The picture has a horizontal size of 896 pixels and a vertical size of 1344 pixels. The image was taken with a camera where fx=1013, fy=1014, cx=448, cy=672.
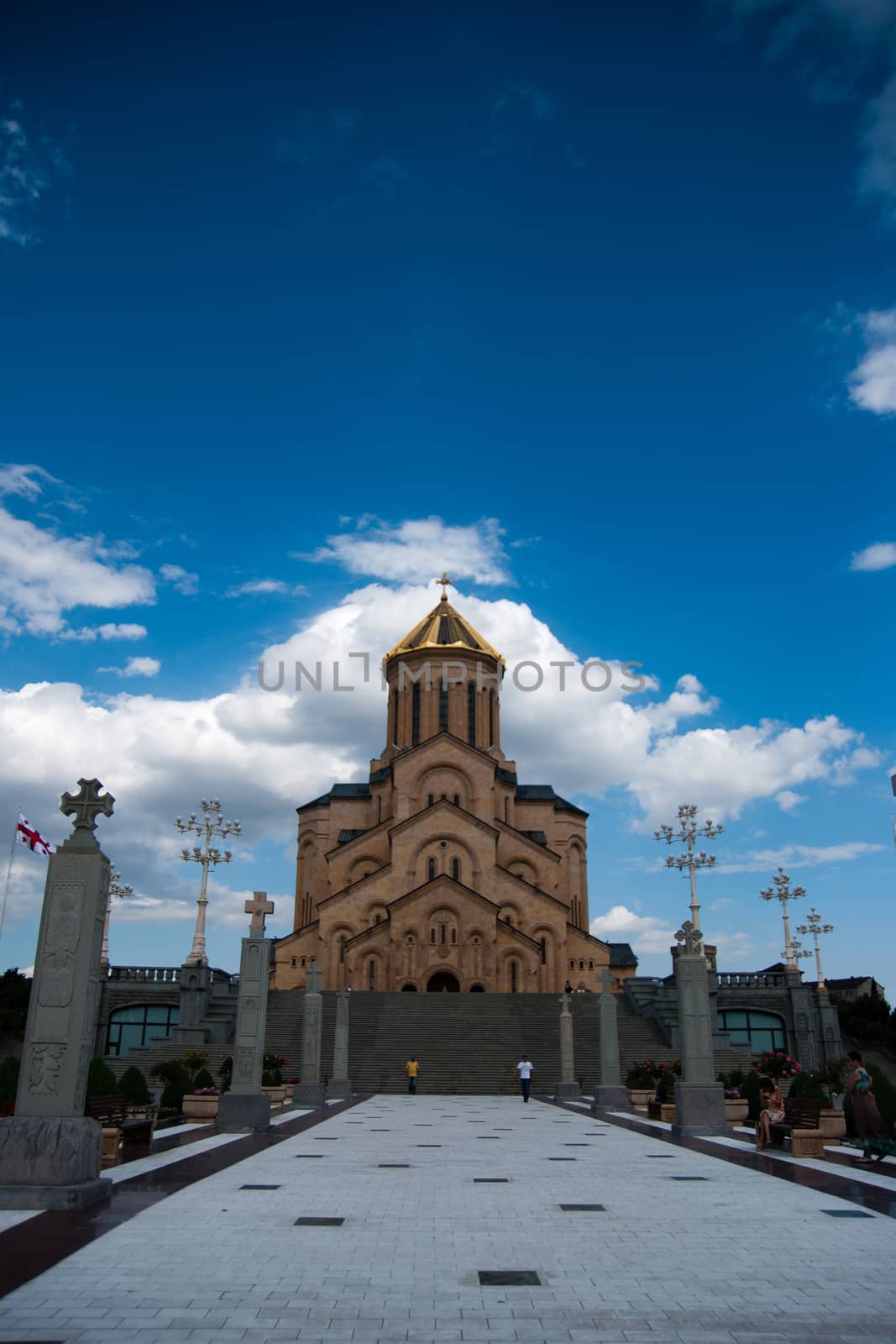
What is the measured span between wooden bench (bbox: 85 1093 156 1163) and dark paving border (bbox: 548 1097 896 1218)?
7217mm

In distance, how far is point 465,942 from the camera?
42719 mm

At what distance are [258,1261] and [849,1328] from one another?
352cm

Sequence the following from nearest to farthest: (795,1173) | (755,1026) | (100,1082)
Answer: (795,1173)
(100,1082)
(755,1026)

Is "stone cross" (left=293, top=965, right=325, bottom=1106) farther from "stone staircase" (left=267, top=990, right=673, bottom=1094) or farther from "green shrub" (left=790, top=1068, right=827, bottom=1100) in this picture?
"green shrub" (left=790, top=1068, right=827, bottom=1100)

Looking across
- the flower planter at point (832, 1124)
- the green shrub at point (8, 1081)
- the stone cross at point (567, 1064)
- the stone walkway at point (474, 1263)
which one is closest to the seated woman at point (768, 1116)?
the flower planter at point (832, 1124)

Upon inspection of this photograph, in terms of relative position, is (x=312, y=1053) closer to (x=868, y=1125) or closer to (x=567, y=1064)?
(x=567, y=1064)

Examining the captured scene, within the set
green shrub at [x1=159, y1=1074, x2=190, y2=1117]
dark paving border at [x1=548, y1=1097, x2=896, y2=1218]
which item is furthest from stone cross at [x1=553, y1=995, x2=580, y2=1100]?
green shrub at [x1=159, y1=1074, x2=190, y2=1117]

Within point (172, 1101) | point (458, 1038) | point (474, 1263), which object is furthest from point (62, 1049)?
point (458, 1038)

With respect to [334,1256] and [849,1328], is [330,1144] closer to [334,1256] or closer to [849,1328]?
[334,1256]

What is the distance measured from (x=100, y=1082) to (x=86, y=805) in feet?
19.3

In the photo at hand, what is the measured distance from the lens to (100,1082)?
44.3 feet

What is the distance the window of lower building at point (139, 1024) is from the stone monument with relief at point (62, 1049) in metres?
32.8

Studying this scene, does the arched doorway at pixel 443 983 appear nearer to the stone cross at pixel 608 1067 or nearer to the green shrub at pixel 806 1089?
the stone cross at pixel 608 1067

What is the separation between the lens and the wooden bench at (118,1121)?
38.8 ft
